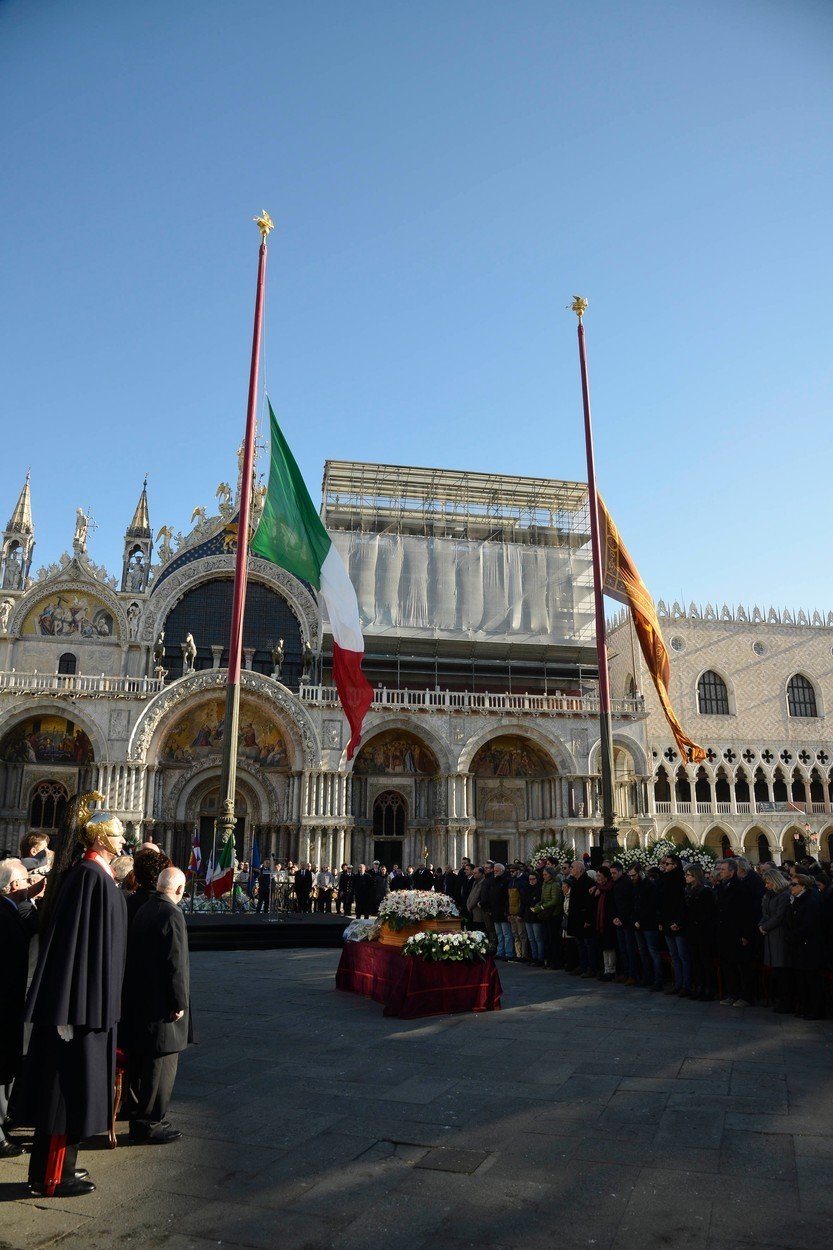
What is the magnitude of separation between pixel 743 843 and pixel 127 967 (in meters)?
36.8

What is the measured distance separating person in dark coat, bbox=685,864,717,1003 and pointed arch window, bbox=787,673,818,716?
105ft

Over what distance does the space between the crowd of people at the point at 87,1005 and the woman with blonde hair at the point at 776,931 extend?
7369 millimetres

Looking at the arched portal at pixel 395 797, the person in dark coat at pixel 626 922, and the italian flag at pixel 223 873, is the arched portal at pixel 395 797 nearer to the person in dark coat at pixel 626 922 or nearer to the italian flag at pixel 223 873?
the italian flag at pixel 223 873

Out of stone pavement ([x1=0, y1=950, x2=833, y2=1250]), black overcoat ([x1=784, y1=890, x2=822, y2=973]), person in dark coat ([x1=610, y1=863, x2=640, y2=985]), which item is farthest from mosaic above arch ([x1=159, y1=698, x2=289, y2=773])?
black overcoat ([x1=784, y1=890, x2=822, y2=973])

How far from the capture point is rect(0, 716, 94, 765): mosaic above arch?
30.8 meters

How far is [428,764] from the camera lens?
A: 3369 cm

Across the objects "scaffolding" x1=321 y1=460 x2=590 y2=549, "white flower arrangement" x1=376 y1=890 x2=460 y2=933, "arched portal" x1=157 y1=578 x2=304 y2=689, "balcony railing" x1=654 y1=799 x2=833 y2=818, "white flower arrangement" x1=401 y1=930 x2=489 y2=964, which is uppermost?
"scaffolding" x1=321 y1=460 x2=590 y2=549

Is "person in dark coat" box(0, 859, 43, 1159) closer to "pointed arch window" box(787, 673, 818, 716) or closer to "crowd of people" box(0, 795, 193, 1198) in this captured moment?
"crowd of people" box(0, 795, 193, 1198)

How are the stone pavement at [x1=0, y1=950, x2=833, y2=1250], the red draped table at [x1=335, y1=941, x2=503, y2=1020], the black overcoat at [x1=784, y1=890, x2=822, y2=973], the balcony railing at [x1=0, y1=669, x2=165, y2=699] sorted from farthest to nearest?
the balcony railing at [x1=0, y1=669, x2=165, y2=699], the red draped table at [x1=335, y1=941, x2=503, y2=1020], the black overcoat at [x1=784, y1=890, x2=822, y2=973], the stone pavement at [x1=0, y1=950, x2=833, y2=1250]

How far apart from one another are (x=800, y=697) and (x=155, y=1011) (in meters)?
40.8

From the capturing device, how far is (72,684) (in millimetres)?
30312

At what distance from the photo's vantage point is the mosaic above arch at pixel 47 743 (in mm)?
30797

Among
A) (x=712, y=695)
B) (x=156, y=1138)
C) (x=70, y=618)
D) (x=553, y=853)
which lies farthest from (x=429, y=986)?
(x=712, y=695)

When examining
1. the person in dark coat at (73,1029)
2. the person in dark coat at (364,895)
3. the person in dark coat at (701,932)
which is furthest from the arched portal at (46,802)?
the person in dark coat at (73,1029)
